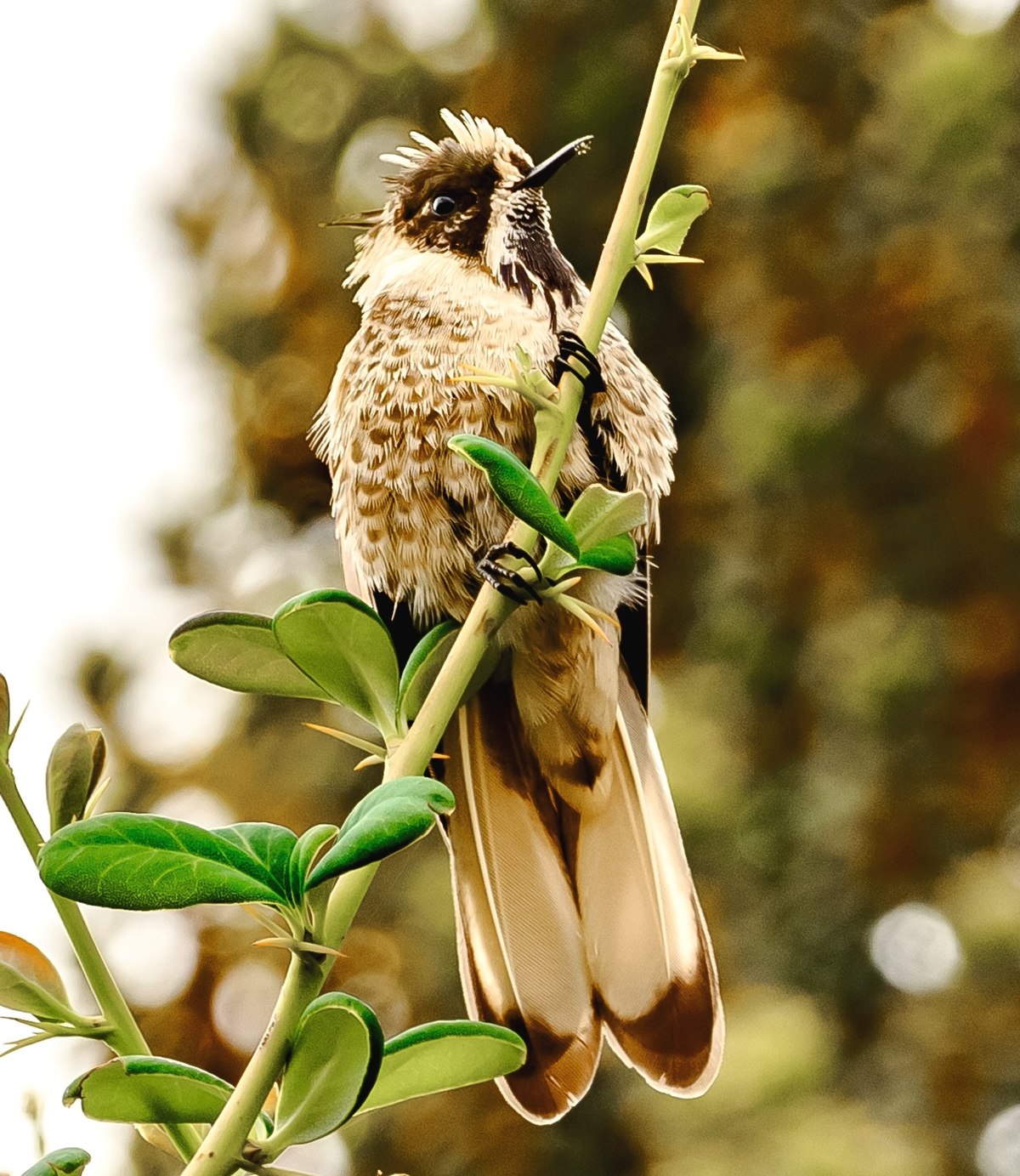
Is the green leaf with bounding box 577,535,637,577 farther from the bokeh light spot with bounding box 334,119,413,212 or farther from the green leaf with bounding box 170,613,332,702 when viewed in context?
the bokeh light spot with bounding box 334,119,413,212

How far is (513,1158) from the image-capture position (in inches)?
121

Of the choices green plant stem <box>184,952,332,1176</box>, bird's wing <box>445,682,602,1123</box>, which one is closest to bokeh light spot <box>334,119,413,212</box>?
bird's wing <box>445,682,602,1123</box>

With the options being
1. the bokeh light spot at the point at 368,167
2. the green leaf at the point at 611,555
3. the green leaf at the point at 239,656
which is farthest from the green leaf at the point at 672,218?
the bokeh light spot at the point at 368,167

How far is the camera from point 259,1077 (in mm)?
435

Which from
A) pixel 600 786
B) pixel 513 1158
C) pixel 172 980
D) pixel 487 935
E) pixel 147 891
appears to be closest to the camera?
pixel 147 891

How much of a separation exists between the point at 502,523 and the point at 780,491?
5.85 ft

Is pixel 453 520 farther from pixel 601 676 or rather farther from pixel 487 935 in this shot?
pixel 487 935

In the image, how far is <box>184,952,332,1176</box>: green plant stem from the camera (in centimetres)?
42

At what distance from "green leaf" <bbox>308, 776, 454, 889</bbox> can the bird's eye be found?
0.99 m

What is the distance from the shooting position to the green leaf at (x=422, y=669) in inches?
22.1

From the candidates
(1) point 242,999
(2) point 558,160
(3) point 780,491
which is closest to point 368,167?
(2) point 558,160

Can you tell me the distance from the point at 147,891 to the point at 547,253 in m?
0.97

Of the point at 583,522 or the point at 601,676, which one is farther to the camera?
the point at 601,676

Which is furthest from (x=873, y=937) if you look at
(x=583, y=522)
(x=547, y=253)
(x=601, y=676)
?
(x=583, y=522)
